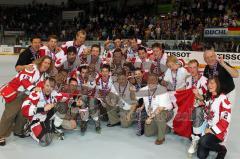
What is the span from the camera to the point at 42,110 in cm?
381

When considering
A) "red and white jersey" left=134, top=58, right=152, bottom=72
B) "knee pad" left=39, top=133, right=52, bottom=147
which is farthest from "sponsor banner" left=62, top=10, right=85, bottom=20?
Result: "knee pad" left=39, top=133, right=52, bottom=147

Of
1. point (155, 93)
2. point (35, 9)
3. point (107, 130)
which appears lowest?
point (107, 130)

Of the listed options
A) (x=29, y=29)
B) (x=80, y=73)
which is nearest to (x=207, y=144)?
(x=80, y=73)

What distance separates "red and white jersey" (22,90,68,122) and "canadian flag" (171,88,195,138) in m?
1.53

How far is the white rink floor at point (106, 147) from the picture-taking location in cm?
359

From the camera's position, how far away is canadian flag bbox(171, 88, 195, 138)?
4.01 metres

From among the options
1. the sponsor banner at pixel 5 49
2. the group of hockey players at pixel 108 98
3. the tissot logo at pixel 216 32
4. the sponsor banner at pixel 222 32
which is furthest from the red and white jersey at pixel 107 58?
the sponsor banner at pixel 5 49

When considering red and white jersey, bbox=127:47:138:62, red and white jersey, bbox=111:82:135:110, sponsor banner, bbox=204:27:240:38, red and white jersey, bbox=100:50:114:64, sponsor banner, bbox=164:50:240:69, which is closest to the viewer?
red and white jersey, bbox=111:82:135:110

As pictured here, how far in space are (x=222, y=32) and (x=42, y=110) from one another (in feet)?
33.5

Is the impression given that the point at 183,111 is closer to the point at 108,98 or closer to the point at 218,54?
the point at 108,98

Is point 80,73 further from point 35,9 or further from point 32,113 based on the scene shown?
point 35,9

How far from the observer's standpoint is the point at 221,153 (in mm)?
3381

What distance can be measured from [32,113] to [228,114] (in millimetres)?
2171

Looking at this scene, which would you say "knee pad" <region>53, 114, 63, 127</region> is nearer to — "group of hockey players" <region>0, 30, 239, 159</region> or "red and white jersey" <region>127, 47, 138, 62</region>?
"group of hockey players" <region>0, 30, 239, 159</region>
